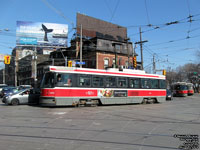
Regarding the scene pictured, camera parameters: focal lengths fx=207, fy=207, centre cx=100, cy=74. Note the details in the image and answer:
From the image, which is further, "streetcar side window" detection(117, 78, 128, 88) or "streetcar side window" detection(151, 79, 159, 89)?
"streetcar side window" detection(151, 79, 159, 89)

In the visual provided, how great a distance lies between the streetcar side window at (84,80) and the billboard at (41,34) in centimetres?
5208

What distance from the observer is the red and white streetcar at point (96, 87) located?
14867 mm

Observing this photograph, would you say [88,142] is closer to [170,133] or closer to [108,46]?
[170,133]

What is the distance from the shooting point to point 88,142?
Result: 20.6ft

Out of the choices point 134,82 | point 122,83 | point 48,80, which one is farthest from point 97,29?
point 48,80

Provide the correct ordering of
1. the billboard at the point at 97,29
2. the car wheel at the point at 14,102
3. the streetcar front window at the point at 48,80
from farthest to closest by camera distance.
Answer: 1. the billboard at the point at 97,29
2. the car wheel at the point at 14,102
3. the streetcar front window at the point at 48,80

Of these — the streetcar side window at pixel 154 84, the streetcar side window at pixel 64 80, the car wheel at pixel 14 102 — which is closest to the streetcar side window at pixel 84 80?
the streetcar side window at pixel 64 80

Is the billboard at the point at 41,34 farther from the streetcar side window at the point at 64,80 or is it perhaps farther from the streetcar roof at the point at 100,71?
the streetcar side window at the point at 64,80

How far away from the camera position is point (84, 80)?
16156mm

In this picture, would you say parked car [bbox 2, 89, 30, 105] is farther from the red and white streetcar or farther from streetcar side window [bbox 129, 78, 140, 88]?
streetcar side window [bbox 129, 78, 140, 88]

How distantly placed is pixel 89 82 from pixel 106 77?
180 cm

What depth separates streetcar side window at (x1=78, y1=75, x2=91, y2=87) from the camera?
1589 cm

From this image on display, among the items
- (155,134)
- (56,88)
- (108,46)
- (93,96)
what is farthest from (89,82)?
(108,46)

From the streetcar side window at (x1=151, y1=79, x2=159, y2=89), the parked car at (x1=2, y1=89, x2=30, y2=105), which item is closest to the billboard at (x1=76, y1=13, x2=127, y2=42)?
the streetcar side window at (x1=151, y1=79, x2=159, y2=89)
